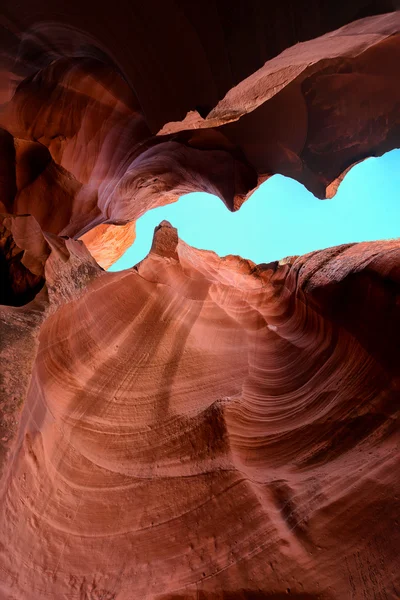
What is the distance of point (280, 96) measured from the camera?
6230 mm

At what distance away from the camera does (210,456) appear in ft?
9.88

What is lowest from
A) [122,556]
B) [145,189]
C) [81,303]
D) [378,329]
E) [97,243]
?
[122,556]

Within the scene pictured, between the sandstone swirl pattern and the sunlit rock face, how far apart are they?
0.01 metres

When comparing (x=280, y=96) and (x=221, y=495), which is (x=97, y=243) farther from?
(x=221, y=495)

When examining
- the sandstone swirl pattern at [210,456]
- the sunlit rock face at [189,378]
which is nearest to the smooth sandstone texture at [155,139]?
the sunlit rock face at [189,378]

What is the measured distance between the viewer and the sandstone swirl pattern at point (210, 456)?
223 centimetres

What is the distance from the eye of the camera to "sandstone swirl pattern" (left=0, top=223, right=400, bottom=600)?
2.23 m

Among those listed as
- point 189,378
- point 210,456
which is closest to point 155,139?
point 189,378

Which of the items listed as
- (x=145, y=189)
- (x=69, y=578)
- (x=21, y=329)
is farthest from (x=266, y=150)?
(x=69, y=578)

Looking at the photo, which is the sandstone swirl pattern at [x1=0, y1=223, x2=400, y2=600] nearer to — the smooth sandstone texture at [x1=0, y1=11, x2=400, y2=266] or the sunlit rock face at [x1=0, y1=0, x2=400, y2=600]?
the sunlit rock face at [x1=0, y1=0, x2=400, y2=600]

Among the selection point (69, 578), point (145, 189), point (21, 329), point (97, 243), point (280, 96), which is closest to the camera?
A: point (69, 578)

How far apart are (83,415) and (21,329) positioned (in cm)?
112

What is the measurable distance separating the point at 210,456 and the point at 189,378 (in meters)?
1.25

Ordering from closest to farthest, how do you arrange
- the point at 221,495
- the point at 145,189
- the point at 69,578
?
the point at 69,578
the point at 221,495
the point at 145,189
